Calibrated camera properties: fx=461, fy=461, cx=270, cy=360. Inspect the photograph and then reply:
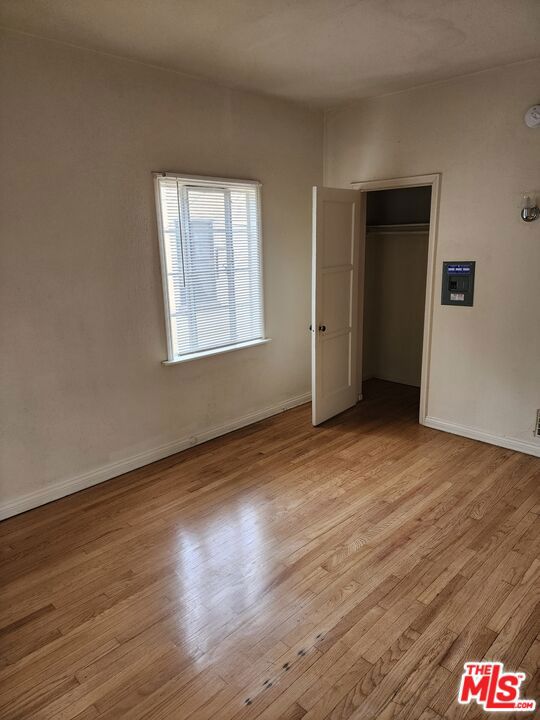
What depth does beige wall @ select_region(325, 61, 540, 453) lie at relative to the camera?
10.8ft

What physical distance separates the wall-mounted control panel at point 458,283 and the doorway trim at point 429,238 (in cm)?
11

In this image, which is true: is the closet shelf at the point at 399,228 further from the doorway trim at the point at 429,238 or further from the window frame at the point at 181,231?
the window frame at the point at 181,231

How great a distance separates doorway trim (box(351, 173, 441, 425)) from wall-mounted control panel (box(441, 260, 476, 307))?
0.38 ft

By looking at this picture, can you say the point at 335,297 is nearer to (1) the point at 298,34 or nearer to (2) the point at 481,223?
(2) the point at 481,223

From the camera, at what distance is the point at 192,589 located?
89.7 inches

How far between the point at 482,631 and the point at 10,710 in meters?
1.90

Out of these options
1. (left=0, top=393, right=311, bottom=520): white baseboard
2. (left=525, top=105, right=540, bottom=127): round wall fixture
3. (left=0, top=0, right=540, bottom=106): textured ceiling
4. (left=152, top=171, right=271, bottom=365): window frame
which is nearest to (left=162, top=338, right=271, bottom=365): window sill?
(left=152, top=171, right=271, bottom=365): window frame

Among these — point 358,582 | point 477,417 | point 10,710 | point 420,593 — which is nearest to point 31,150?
point 10,710

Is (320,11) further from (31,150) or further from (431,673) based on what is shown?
(431,673)

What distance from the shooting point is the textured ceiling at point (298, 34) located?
2.35 m

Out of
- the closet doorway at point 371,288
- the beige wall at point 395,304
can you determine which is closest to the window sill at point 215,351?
the closet doorway at point 371,288

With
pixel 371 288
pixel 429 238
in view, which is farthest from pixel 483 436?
pixel 371 288

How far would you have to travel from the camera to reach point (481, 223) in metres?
3.53

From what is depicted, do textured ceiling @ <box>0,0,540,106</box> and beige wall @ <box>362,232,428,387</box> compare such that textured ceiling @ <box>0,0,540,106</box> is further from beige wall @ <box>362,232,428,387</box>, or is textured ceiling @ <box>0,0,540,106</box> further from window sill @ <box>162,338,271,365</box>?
window sill @ <box>162,338,271,365</box>
